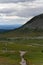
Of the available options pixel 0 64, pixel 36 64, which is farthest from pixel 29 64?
pixel 0 64

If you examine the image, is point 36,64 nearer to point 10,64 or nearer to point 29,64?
point 29,64

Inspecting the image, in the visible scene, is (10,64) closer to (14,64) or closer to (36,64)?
(14,64)

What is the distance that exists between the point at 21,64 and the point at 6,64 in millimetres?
4186

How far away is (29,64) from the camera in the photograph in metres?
73.2

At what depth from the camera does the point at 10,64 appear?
71.6 m

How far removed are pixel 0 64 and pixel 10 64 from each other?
100 inches

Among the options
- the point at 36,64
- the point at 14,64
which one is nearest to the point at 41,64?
the point at 36,64

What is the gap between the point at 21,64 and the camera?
73062mm

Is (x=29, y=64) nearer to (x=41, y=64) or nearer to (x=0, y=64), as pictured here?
(x=41, y=64)

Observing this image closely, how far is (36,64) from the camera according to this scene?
72625mm

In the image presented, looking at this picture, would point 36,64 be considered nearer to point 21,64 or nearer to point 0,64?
point 21,64

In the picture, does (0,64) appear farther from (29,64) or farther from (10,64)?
(29,64)

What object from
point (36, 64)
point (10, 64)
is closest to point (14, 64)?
point (10, 64)

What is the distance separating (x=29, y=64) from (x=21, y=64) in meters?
2.06
